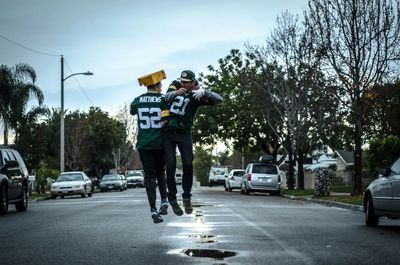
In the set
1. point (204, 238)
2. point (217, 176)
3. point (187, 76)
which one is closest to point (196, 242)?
point (204, 238)

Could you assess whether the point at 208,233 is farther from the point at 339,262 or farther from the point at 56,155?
the point at 56,155

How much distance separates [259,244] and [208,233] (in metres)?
1.79

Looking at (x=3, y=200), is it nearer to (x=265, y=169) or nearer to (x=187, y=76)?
(x=187, y=76)

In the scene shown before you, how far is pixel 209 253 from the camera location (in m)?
8.26

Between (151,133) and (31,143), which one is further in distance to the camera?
(31,143)

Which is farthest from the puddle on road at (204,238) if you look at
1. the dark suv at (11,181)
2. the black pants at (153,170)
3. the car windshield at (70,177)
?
the car windshield at (70,177)

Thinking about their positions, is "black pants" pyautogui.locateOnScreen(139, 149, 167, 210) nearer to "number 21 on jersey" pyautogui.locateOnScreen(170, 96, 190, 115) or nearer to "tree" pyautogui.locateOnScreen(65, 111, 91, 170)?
"number 21 on jersey" pyautogui.locateOnScreen(170, 96, 190, 115)

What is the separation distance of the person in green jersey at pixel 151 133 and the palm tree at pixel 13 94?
38788mm

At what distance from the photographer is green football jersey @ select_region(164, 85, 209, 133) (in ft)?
31.0

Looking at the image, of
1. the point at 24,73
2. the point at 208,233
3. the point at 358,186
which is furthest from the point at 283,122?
the point at 208,233

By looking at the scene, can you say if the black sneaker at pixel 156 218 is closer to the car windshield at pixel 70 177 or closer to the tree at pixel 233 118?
the car windshield at pixel 70 177

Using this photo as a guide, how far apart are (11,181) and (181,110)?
10312 mm

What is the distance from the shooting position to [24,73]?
162 feet

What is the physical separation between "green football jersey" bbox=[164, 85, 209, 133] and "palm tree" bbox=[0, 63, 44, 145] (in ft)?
129
